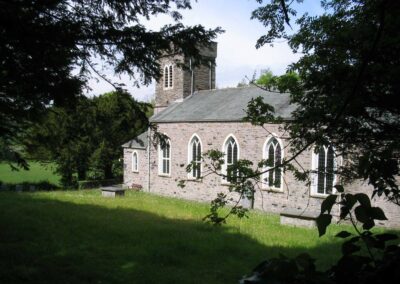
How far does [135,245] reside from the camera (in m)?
11.0

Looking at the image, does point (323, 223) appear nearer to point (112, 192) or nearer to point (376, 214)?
point (376, 214)

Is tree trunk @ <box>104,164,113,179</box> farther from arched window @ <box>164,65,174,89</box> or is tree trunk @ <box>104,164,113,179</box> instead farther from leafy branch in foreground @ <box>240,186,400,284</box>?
leafy branch in foreground @ <box>240,186,400,284</box>

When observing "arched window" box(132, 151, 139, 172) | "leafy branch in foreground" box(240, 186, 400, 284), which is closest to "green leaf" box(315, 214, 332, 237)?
"leafy branch in foreground" box(240, 186, 400, 284)

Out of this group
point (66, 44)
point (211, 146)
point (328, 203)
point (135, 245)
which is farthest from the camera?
point (211, 146)

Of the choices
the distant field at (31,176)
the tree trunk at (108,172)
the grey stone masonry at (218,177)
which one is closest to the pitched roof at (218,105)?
the grey stone masonry at (218,177)

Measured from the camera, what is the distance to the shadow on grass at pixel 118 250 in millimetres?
8195

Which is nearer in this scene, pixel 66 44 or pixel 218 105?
pixel 66 44

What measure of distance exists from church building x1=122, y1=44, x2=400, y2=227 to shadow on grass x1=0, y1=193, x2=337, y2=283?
440cm

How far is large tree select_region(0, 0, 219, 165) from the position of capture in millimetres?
5254

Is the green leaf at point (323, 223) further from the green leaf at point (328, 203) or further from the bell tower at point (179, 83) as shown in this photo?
the bell tower at point (179, 83)

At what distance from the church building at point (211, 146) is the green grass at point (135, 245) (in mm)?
2321

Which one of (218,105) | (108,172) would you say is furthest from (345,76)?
(108,172)

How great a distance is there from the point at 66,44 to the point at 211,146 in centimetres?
1770

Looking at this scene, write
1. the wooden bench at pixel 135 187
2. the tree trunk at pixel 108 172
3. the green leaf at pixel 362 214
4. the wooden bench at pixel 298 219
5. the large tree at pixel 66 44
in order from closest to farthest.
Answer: the green leaf at pixel 362 214 < the large tree at pixel 66 44 < the wooden bench at pixel 298 219 < the wooden bench at pixel 135 187 < the tree trunk at pixel 108 172
